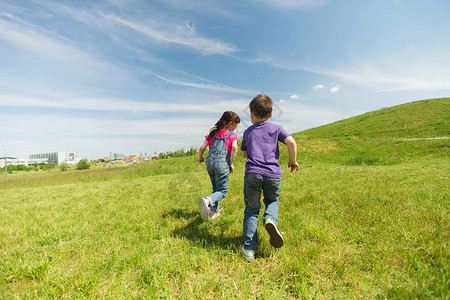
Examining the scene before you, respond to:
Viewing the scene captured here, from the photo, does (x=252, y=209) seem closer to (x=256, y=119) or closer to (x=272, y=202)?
(x=272, y=202)

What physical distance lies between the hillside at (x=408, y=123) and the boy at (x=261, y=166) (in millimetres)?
29766

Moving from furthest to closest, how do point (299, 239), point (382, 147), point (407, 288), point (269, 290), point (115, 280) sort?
point (382, 147) < point (299, 239) < point (115, 280) < point (269, 290) < point (407, 288)

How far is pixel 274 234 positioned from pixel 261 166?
962 millimetres

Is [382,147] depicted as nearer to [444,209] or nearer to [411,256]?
[444,209]

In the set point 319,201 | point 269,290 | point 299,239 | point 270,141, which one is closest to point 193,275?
point 269,290

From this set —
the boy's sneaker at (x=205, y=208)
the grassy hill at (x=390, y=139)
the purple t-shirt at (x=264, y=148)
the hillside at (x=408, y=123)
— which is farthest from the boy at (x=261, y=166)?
the hillside at (x=408, y=123)

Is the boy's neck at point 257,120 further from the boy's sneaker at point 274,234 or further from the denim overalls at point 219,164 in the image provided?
the boy's sneaker at point 274,234

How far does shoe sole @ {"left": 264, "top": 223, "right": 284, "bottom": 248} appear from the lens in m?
2.61

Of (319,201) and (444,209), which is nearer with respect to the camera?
(444,209)

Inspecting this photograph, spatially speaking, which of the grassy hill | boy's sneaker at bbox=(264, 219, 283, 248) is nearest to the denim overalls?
boy's sneaker at bbox=(264, 219, 283, 248)

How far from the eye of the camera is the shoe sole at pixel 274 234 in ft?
8.55

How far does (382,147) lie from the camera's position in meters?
19.0

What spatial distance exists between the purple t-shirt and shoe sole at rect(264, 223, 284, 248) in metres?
0.71

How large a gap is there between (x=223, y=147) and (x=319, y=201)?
296 centimetres
